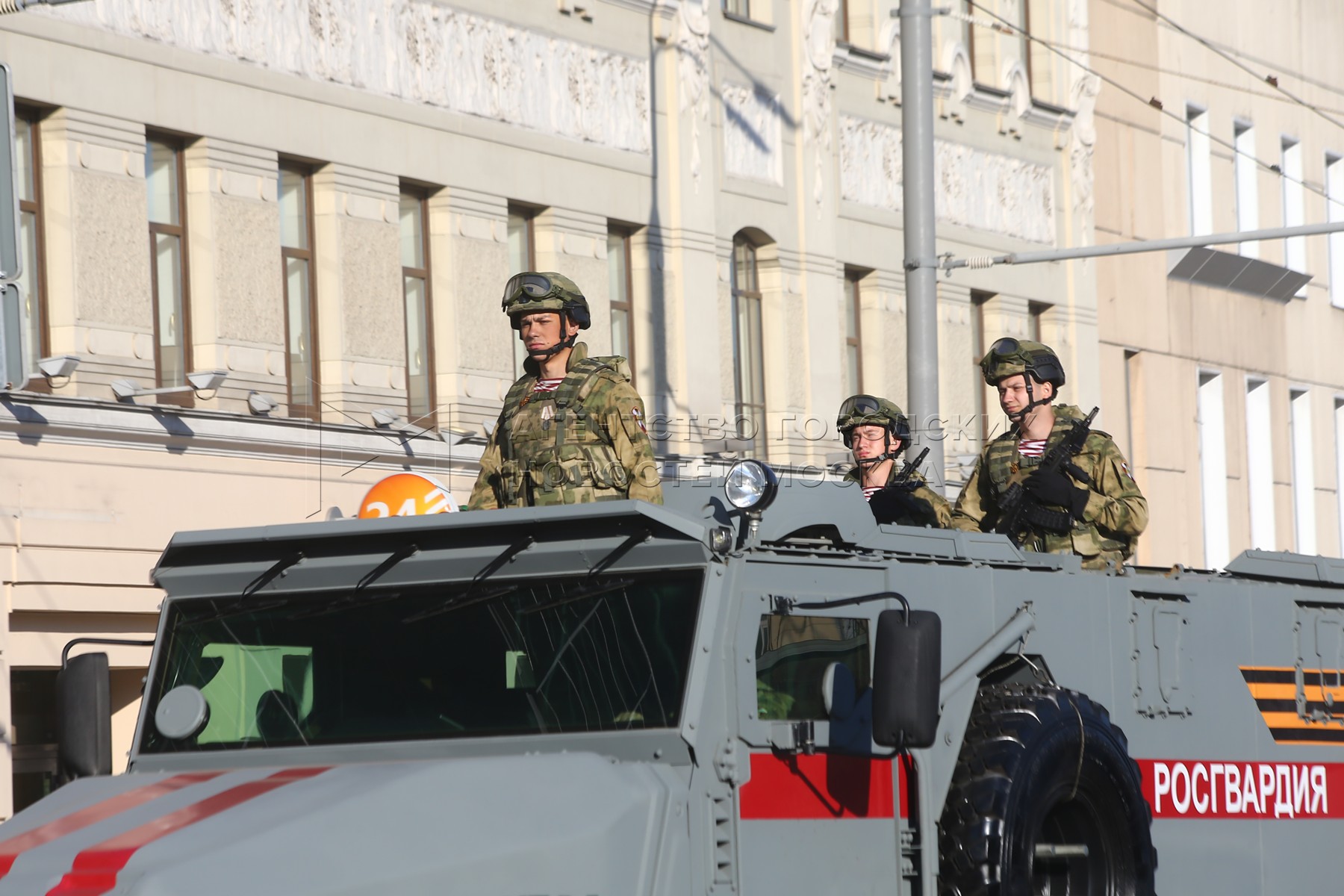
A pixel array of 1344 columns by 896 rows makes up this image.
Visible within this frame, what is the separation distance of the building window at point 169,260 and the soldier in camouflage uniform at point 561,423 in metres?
8.45

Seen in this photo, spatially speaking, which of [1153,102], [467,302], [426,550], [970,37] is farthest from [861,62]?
[426,550]

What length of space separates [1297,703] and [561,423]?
3189mm

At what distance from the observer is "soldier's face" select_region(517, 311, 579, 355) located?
8.02 m

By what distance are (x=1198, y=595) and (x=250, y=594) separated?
3596mm

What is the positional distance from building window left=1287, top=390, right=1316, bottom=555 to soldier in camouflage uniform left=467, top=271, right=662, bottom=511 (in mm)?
25217

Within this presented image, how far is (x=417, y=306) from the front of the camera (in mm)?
18531

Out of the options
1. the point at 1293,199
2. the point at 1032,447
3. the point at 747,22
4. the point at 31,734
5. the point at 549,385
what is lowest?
the point at 31,734

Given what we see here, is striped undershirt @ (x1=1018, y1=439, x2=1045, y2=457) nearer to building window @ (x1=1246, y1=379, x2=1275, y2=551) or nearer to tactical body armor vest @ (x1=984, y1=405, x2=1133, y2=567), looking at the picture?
tactical body armor vest @ (x1=984, y1=405, x2=1133, y2=567)

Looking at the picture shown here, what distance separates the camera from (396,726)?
6.52m

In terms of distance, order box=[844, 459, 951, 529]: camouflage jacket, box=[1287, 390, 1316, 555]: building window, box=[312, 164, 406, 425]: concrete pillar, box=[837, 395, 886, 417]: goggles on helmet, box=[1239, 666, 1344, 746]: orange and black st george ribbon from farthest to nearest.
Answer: box=[1287, 390, 1316, 555]: building window, box=[312, 164, 406, 425]: concrete pillar, box=[837, 395, 886, 417]: goggles on helmet, box=[844, 459, 951, 529]: camouflage jacket, box=[1239, 666, 1344, 746]: orange and black st george ribbon

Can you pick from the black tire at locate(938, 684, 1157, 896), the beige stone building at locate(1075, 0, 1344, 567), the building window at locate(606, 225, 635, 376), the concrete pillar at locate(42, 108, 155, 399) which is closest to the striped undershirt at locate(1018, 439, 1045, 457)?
the black tire at locate(938, 684, 1157, 896)

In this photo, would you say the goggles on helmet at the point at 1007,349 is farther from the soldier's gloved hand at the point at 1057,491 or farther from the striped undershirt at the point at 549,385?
the striped undershirt at the point at 549,385

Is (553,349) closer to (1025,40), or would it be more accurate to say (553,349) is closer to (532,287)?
(532,287)

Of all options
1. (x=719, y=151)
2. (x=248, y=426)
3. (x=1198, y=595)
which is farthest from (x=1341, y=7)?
(x=1198, y=595)
